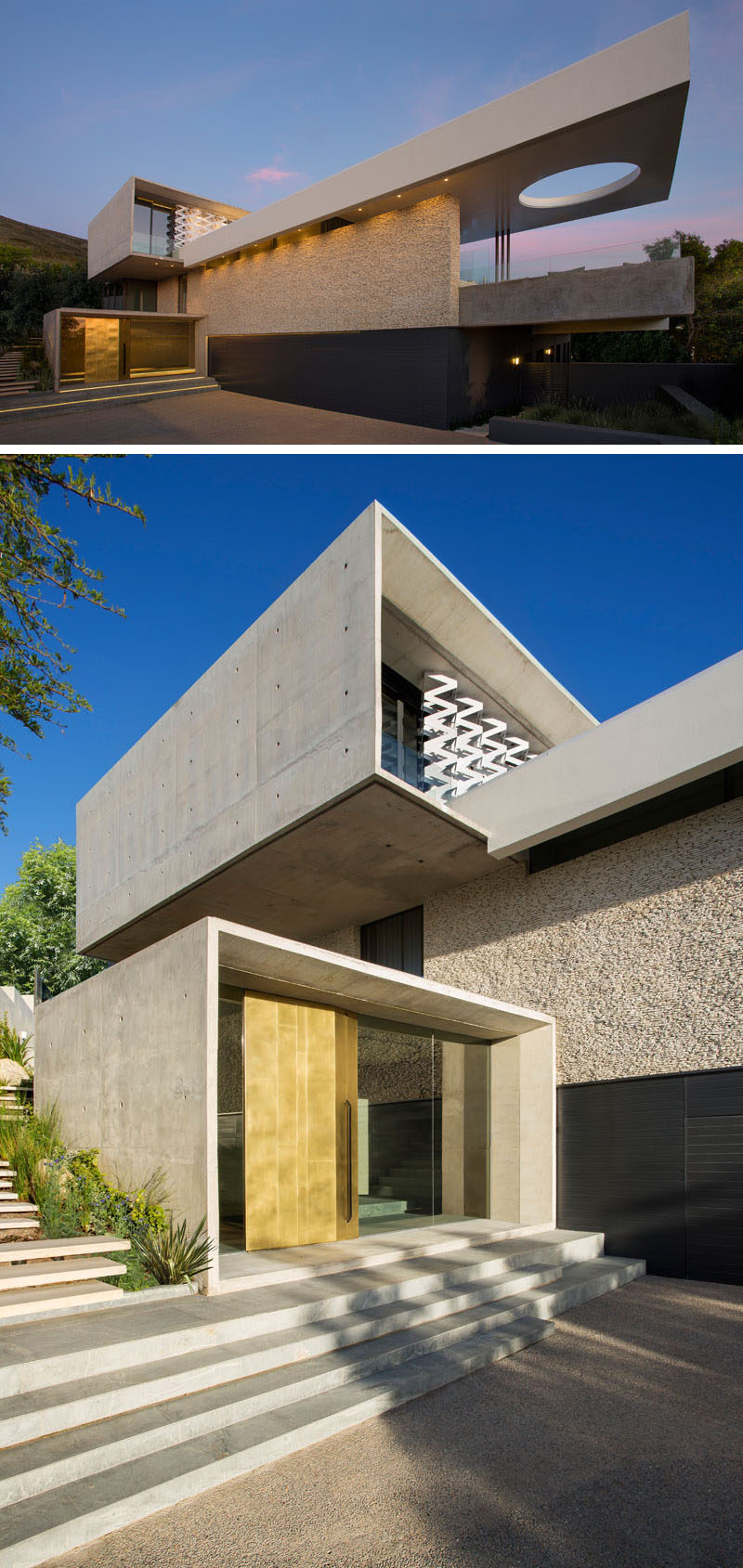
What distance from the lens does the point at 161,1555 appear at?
3.53 metres

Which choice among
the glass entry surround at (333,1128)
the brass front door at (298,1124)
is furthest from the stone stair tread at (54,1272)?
the brass front door at (298,1124)

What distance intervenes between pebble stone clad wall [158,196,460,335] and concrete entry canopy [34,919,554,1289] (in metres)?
13.2

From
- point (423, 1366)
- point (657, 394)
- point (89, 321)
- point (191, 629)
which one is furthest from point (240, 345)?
point (423, 1366)

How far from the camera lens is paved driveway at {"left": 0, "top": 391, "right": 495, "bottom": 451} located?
16.5 meters

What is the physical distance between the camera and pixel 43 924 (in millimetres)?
37156

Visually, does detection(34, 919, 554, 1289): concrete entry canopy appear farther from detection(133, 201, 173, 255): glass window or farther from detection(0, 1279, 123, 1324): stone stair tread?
detection(133, 201, 173, 255): glass window

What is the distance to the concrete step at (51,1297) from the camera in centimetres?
544

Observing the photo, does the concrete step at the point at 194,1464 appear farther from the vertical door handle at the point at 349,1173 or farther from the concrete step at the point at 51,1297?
the vertical door handle at the point at 349,1173

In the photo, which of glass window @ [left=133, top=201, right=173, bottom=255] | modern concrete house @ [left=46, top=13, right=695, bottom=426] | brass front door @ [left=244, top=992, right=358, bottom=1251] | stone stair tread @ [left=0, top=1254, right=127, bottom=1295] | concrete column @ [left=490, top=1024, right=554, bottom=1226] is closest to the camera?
stone stair tread @ [left=0, top=1254, right=127, bottom=1295]

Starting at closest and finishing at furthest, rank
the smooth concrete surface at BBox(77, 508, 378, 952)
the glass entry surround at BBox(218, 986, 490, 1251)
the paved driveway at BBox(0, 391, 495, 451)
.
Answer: the glass entry surround at BBox(218, 986, 490, 1251) < the smooth concrete surface at BBox(77, 508, 378, 952) < the paved driveway at BBox(0, 391, 495, 451)

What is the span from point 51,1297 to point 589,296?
55.7 feet

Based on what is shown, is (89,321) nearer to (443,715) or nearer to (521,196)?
(521,196)

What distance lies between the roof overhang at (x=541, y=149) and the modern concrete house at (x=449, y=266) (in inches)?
1.2

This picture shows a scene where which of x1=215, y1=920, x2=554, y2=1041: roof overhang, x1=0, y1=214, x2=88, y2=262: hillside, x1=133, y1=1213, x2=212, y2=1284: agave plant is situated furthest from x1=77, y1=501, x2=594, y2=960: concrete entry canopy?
x1=0, y1=214, x2=88, y2=262: hillside
